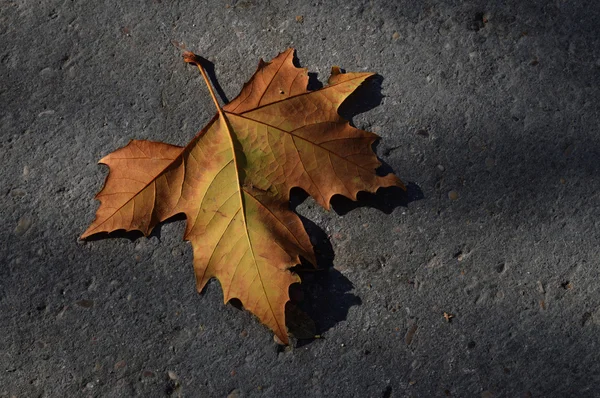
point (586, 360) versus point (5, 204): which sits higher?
point (5, 204)

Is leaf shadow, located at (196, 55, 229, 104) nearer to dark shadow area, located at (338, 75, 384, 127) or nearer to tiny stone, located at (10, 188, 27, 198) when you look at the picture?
dark shadow area, located at (338, 75, 384, 127)

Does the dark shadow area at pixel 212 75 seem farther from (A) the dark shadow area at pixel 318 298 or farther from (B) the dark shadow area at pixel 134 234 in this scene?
(A) the dark shadow area at pixel 318 298

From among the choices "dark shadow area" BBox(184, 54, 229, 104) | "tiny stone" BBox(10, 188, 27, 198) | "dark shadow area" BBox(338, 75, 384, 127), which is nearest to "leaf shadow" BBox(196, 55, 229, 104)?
"dark shadow area" BBox(184, 54, 229, 104)

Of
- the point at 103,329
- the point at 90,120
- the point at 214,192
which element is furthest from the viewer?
the point at 90,120

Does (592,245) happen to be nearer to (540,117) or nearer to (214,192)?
(540,117)

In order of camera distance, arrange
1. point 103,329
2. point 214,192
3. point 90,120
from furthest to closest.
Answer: point 90,120
point 103,329
point 214,192

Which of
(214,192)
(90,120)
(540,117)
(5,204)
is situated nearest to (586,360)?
(540,117)

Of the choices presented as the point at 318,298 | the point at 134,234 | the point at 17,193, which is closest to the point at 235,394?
the point at 318,298
